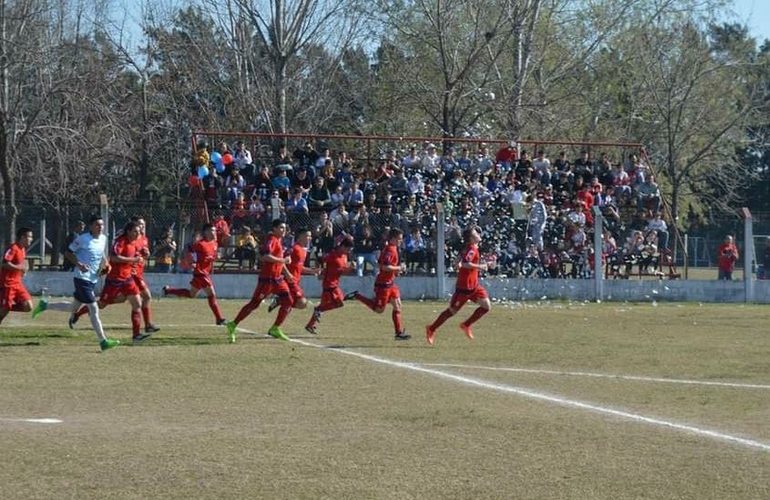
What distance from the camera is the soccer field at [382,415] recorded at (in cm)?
918

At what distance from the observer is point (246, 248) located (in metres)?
31.0

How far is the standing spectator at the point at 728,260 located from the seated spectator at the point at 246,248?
1174 centimetres

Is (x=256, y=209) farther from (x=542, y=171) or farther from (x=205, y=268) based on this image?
(x=205, y=268)

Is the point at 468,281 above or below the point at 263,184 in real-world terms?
below

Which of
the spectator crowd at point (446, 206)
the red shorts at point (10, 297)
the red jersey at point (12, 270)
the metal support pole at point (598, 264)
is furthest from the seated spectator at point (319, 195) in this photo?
the red shorts at point (10, 297)

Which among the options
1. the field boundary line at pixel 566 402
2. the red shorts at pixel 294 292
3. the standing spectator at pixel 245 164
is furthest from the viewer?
the standing spectator at pixel 245 164

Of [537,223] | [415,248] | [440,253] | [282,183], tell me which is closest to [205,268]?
[440,253]

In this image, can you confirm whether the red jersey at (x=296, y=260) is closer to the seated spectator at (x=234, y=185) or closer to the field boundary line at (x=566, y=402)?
the field boundary line at (x=566, y=402)

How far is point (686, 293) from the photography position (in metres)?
32.8

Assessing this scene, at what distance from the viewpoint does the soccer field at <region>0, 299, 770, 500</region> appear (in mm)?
9180

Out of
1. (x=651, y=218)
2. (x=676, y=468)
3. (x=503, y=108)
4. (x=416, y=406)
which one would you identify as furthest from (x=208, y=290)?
(x=503, y=108)

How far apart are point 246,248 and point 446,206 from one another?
210 inches

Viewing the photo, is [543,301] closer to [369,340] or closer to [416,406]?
[369,340]

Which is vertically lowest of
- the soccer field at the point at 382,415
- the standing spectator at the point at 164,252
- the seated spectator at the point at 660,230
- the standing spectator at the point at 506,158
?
the soccer field at the point at 382,415
